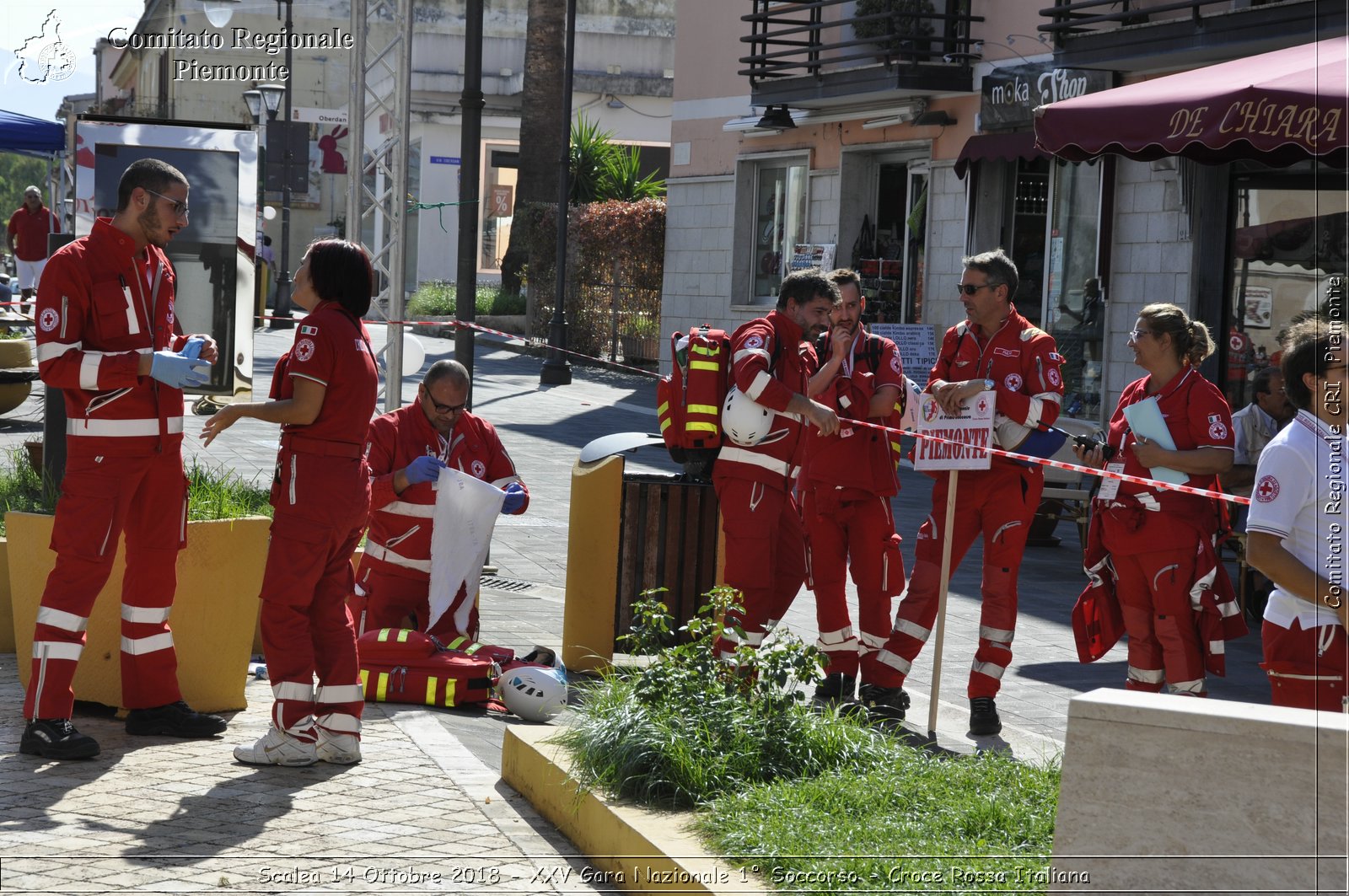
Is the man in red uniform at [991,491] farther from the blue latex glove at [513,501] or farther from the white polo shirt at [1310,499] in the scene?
the white polo shirt at [1310,499]

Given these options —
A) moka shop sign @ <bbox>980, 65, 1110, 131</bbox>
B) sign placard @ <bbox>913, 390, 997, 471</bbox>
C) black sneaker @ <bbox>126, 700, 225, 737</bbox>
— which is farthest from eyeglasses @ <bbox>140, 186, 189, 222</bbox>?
moka shop sign @ <bbox>980, 65, 1110, 131</bbox>

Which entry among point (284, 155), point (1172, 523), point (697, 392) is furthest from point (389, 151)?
point (284, 155)

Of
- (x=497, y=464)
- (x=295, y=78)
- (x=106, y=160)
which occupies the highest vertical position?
(x=295, y=78)

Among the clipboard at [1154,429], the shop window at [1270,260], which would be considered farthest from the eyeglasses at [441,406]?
the shop window at [1270,260]

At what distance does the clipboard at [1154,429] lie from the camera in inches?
254

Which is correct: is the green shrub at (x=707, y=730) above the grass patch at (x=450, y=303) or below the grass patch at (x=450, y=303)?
below

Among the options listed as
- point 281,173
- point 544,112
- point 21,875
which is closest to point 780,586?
point 21,875

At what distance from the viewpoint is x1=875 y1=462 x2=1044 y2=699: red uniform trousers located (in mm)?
7086

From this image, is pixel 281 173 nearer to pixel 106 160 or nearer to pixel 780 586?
pixel 106 160

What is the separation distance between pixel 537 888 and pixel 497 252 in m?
45.7

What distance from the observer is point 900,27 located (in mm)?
19219

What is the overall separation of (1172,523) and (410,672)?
10.9ft

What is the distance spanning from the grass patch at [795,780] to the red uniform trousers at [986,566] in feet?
4.12

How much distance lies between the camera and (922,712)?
7469 millimetres
